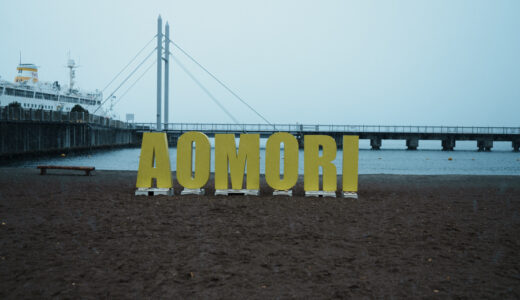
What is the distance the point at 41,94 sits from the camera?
77812 millimetres

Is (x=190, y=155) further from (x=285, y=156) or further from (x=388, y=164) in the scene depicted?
(x=388, y=164)

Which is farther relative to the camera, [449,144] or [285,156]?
[449,144]

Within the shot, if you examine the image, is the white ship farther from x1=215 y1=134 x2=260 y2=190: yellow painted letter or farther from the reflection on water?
x1=215 y1=134 x2=260 y2=190: yellow painted letter

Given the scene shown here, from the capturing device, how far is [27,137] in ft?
141

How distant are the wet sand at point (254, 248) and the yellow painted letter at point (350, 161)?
101 centimetres

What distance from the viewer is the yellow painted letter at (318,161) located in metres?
12.4

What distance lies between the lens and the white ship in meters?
69.9

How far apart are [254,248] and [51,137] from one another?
162 feet

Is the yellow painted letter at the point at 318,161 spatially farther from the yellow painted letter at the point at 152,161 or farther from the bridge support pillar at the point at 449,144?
the bridge support pillar at the point at 449,144

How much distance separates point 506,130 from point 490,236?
9255 cm

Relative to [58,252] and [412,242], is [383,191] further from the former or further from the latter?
[58,252]

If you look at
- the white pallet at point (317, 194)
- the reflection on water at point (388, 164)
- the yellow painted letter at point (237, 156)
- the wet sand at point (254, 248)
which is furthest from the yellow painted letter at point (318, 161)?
the reflection on water at point (388, 164)

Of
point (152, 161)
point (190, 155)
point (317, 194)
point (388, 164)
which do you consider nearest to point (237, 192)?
point (190, 155)

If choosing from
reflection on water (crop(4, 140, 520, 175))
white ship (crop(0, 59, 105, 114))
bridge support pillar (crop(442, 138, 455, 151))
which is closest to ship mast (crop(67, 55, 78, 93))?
white ship (crop(0, 59, 105, 114))
